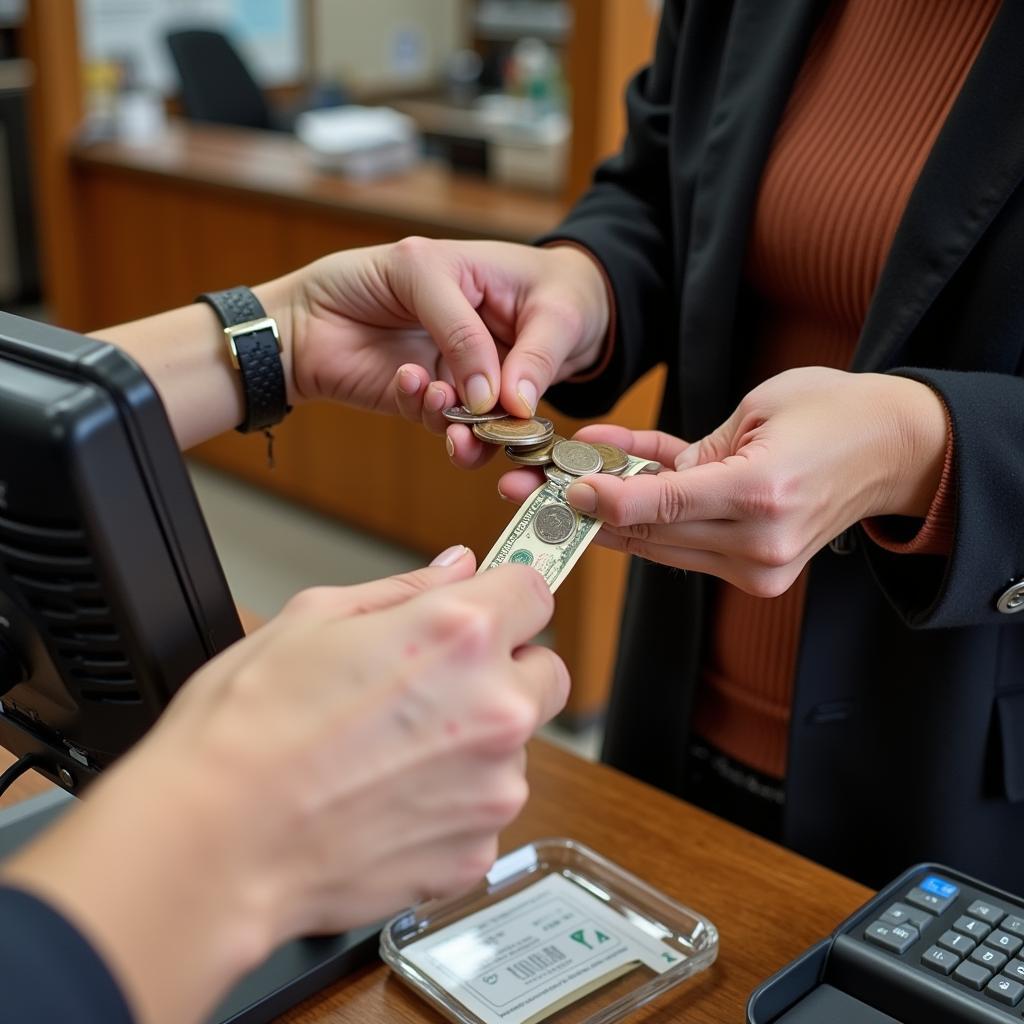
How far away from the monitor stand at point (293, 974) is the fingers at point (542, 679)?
290 mm

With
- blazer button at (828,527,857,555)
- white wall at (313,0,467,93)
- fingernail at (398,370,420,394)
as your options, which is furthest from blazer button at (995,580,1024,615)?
white wall at (313,0,467,93)

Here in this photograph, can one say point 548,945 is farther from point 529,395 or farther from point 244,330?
point 244,330

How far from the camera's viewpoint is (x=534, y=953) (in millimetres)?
804

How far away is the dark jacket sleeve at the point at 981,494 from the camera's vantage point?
821 millimetres

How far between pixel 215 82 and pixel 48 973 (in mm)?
4915

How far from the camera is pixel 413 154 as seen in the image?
135 inches

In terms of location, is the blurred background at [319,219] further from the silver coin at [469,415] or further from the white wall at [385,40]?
the white wall at [385,40]

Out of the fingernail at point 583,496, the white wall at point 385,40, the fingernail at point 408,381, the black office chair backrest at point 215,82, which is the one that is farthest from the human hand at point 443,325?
the white wall at point 385,40

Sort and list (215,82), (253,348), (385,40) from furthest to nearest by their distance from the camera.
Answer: (385,40), (215,82), (253,348)

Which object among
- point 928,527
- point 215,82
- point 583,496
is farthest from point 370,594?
point 215,82

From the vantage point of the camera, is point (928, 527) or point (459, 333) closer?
point (928, 527)

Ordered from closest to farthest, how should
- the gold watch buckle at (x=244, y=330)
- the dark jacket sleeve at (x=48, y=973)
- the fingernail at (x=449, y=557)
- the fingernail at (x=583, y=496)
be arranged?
the dark jacket sleeve at (x=48, y=973) → the fingernail at (x=449, y=557) → the fingernail at (x=583, y=496) → the gold watch buckle at (x=244, y=330)

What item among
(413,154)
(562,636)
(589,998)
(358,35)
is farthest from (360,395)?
(358,35)

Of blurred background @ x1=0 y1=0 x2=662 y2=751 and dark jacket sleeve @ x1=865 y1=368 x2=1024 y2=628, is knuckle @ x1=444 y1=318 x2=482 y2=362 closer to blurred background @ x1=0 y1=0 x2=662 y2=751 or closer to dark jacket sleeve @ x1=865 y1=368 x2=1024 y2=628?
dark jacket sleeve @ x1=865 y1=368 x2=1024 y2=628
